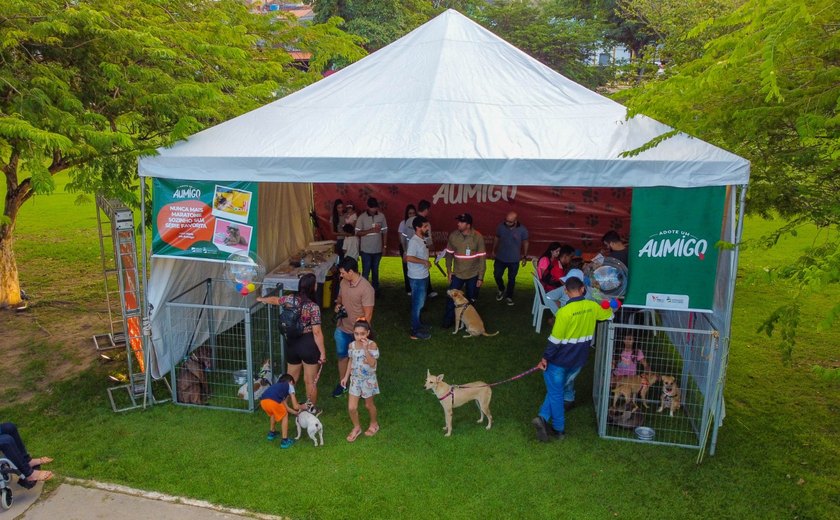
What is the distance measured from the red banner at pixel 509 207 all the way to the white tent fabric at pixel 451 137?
3894mm

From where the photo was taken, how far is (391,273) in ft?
41.5

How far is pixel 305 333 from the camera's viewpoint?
252 inches

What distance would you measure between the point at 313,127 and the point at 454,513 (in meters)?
4.27

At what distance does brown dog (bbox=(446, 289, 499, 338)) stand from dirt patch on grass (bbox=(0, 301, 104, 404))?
192 inches

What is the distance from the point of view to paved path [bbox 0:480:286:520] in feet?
17.0

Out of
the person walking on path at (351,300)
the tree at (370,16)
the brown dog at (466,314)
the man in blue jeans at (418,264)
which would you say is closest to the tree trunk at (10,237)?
the person walking on path at (351,300)

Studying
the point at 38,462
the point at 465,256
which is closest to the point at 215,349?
the point at 38,462

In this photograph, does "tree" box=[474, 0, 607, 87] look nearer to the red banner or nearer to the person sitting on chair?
the red banner

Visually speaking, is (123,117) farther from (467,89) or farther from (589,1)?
(589,1)

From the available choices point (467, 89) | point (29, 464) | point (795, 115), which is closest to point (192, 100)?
point (467, 89)

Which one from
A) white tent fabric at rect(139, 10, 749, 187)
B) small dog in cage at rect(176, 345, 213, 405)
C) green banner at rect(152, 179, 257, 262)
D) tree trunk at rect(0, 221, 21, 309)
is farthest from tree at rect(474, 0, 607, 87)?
small dog in cage at rect(176, 345, 213, 405)

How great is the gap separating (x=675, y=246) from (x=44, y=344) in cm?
831

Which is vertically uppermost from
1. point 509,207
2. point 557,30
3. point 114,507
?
point 557,30

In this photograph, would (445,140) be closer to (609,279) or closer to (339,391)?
(609,279)
